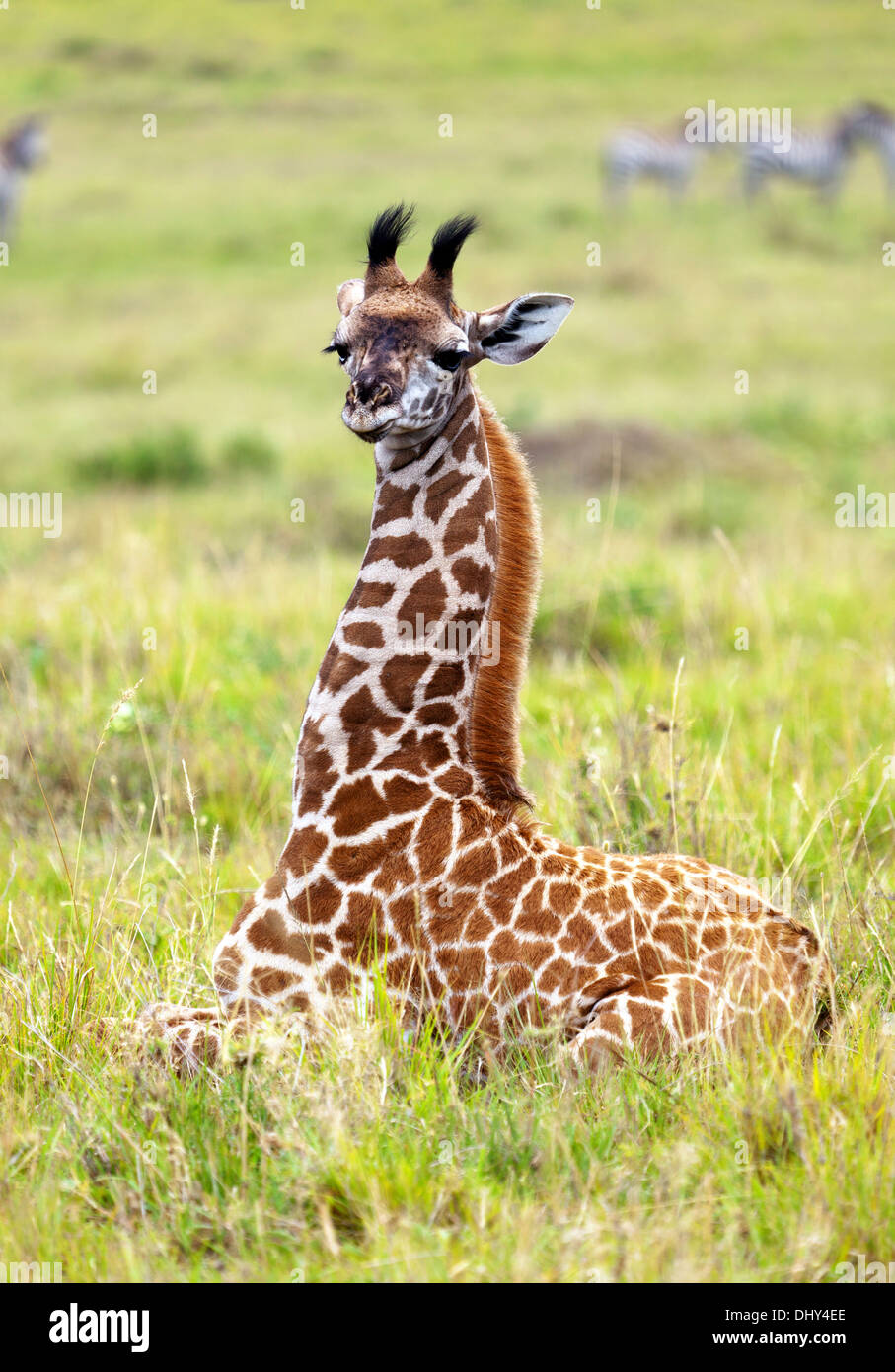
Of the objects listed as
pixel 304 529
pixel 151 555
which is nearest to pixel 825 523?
pixel 304 529

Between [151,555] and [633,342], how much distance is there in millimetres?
11238

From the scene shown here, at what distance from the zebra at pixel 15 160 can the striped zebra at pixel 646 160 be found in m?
11.4

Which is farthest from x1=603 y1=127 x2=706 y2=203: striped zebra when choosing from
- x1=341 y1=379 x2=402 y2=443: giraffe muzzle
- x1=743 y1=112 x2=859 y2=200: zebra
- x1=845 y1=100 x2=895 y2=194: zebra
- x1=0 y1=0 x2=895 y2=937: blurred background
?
x1=341 y1=379 x2=402 y2=443: giraffe muzzle

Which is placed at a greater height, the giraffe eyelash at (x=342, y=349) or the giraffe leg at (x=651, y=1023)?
the giraffe eyelash at (x=342, y=349)

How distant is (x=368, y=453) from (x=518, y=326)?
31.6 feet

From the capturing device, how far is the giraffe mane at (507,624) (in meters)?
4.11

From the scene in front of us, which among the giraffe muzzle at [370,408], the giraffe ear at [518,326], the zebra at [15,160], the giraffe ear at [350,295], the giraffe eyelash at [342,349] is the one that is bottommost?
the giraffe muzzle at [370,408]

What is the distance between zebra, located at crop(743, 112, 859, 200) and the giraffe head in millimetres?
29693

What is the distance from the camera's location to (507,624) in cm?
422

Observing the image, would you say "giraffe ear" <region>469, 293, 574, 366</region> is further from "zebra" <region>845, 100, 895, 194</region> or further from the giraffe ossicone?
"zebra" <region>845, 100, 895, 194</region>

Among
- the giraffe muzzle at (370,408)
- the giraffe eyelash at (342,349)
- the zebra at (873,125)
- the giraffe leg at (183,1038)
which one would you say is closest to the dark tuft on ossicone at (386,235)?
the giraffe eyelash at (342,349)

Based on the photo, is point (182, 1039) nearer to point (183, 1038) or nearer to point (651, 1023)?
point (183, 1038)

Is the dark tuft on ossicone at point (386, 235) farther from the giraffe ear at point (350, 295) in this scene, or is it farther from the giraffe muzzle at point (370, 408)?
the giraffe muzzle at point (370, 408)
